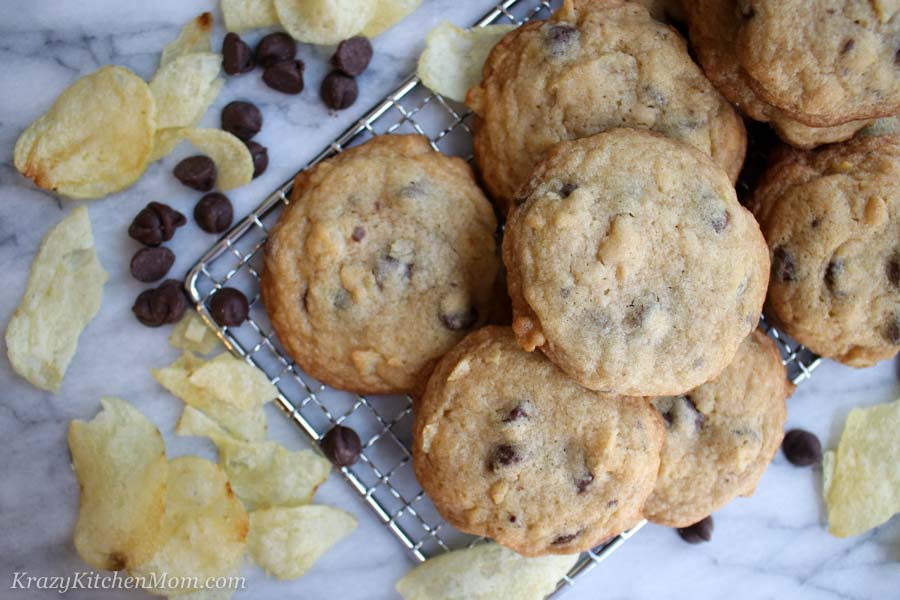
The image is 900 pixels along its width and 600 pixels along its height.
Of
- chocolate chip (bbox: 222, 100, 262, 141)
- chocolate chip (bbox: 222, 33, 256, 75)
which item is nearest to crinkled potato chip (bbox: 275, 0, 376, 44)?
chocolate chip (bbox: 222, 33, 256, 75)

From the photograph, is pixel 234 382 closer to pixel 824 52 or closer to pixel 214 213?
pixel 214 213

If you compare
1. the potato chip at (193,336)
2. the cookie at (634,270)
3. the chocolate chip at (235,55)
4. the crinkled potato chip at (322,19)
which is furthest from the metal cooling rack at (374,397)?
the cookie at (634,270)


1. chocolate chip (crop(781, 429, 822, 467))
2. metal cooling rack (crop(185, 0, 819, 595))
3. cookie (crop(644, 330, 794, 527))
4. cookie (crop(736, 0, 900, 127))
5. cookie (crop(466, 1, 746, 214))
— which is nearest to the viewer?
cookie (crop(736, 0, 900, 127))

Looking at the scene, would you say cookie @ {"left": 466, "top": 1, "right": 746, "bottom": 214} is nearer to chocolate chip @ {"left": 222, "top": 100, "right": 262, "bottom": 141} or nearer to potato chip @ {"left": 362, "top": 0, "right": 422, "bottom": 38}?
potato chip @ {"left": 362, "top": 0, "right": 422, "bottom": 38}

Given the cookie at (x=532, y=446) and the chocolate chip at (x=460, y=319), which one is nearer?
the cookie at (x=532, y=446)

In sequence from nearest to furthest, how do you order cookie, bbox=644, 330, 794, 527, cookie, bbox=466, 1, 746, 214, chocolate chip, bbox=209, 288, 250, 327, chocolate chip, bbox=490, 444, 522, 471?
chocolate chip, bbox=490, 444, 522, 471, cookie, bbox=466, 1, 746, 214, cookie, bbox=644, 330, 794, 527, chocolate chip, bbox=209, 288, 250, 327

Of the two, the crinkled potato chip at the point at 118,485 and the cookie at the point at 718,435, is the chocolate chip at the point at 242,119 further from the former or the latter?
the cookie at the point at 718,435

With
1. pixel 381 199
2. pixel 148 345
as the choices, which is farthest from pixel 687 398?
pixel 148 345
